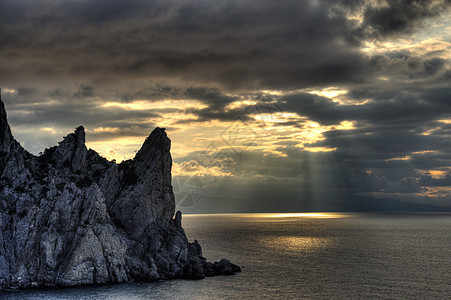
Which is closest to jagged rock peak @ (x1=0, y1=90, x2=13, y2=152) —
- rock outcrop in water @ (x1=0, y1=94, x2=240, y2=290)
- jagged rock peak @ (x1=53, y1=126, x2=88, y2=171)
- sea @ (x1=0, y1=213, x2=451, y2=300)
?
rock outcrop in water @ (x1=0, y1=94, x2=240, y2=290)

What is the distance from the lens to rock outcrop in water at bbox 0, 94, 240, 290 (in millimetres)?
84812

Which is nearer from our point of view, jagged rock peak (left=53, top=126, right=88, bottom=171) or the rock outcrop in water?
the rock outcrop in water

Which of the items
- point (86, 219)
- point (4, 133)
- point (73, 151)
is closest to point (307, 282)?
point (86, 219)

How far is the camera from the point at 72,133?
112312mm

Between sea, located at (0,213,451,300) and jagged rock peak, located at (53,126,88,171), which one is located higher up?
jagged rock peak, located at (53,126,88,171)

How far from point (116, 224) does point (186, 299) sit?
1354 inches

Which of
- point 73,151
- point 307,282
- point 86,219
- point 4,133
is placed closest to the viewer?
point 86,219

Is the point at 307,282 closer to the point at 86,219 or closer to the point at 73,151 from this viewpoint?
the point at 86,219

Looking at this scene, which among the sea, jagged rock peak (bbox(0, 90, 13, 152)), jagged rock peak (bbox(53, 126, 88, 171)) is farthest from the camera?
jagged rock peak (bbox(53, 126, 88, 171))

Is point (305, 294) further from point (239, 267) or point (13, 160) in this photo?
point (13, 160)

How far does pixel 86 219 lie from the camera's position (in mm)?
92000

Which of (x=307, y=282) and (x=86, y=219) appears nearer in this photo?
(x=86, y=219)

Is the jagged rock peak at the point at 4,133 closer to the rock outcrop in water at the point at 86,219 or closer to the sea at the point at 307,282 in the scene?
the rock outcrop in water at the point at 86,219

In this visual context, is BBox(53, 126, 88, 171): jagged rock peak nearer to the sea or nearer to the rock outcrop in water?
the rock outcrop in water
